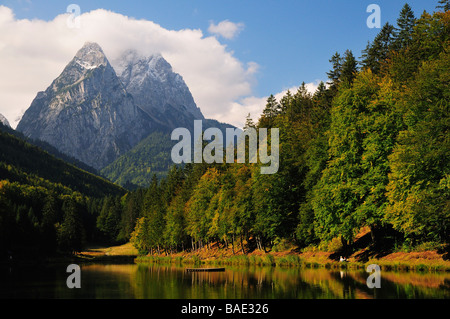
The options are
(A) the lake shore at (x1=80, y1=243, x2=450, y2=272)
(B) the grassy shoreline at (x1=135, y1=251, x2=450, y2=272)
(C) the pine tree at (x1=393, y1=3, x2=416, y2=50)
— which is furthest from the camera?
(C) the pine tree at (x1=393, y1=3, x2=416, y2=50)

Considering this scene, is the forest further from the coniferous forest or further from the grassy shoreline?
the grassy shoreline

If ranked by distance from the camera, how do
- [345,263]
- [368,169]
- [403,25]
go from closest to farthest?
[368,169] < [345,263] < [403,25]

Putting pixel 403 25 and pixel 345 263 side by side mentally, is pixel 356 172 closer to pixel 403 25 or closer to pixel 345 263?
pixel 345 263

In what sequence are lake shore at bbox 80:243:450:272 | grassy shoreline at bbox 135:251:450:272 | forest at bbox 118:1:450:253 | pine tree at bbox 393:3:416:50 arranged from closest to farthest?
1. forest at bbox 118:1:450:253
2. grassy shoreline at bbox 135:251:450:272
3. lake shore at bbox 80:243:450:272
4. pine tree at bbox 393:3:416:50

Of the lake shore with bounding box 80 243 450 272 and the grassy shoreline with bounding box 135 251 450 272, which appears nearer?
the grassy shoreline with bounding box 135 251 450 272

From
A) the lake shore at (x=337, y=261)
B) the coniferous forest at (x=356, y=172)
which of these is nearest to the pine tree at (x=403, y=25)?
the coniferous forest at (x=356, y=172)

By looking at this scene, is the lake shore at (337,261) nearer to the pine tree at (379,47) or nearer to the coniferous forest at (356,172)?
the coniferous forest at (356,172)

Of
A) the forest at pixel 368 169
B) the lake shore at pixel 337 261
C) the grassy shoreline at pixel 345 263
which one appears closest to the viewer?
the forest at pixel 368 169

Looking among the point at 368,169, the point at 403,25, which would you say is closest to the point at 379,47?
the point at 403,25

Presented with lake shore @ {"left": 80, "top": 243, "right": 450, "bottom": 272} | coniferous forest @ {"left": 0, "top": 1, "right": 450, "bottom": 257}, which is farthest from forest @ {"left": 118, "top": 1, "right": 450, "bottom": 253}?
lake shore @ {"left": 80, "top": 243, "right": 450, "bottom": 272}

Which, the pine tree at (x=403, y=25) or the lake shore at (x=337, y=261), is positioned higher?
the pine tree at (x=403, y=25)

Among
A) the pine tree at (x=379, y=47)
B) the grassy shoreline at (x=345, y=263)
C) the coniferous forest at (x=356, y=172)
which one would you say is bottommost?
the grassy shoreline at (x=345, y=263)

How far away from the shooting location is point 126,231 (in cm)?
16825
